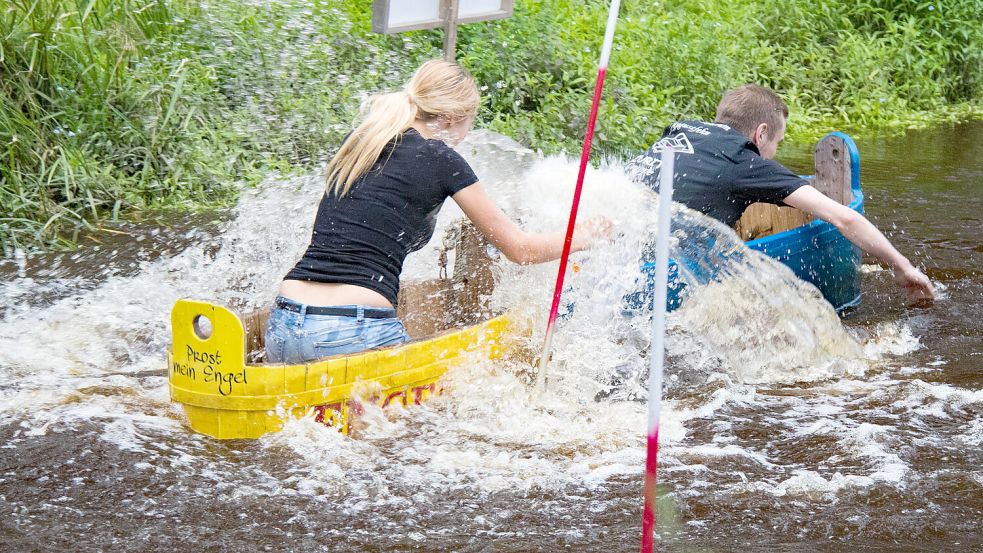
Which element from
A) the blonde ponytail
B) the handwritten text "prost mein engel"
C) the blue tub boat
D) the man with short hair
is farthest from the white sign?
the handwritten text "prost mein engel"

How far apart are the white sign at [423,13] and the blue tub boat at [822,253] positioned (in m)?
2.24

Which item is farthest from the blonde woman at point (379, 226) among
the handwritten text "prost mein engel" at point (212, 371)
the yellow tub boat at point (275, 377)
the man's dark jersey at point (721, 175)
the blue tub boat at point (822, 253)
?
the man's dark jersey at point (721, 175)

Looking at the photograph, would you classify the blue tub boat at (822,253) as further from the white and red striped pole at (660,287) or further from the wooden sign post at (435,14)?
the white and red striped pole at (660,287)

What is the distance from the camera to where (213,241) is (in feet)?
22.1

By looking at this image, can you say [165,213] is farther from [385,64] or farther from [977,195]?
[977,195]

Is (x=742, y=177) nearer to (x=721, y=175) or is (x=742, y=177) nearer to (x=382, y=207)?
(x=721, y=175)

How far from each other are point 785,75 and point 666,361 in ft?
25.0

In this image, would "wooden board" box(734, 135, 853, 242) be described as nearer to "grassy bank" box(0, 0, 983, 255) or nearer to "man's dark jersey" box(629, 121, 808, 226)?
"man's dark jersey" box(629, 121, 808, 226)

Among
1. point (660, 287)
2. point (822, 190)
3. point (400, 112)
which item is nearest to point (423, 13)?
point (822, 190)

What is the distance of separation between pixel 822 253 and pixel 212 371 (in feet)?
10.4

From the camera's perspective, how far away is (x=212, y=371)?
3816 mm

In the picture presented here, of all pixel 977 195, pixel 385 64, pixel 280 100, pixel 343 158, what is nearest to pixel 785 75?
pixel 977 195

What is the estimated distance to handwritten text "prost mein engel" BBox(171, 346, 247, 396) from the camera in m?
A: 3.79

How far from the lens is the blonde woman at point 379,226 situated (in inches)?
159
